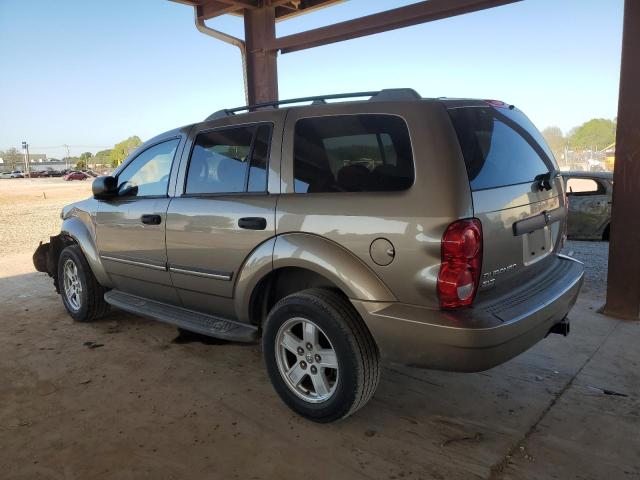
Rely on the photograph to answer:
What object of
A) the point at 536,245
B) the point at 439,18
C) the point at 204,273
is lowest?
the point at 204,273

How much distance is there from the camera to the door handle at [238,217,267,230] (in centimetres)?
308

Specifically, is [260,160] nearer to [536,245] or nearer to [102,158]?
[536,245]

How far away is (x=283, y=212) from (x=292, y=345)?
801mm

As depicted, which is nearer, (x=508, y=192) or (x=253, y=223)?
(x=508, y=192)

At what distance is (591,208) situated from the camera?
8492mm

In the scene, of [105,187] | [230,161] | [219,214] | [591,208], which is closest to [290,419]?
[219,214]

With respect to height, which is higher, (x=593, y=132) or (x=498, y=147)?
(x=593, y=132)

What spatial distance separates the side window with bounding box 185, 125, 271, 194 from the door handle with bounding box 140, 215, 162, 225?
339mm

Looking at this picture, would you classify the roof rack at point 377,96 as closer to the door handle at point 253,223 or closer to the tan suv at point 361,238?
the tan suv at point 361,238

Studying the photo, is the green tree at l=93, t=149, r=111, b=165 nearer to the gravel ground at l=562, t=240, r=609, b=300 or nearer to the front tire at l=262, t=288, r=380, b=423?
the gravel ground at l=562, t=240, r=609, b=300

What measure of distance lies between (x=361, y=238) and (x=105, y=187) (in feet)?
8.77

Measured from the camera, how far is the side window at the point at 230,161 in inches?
127

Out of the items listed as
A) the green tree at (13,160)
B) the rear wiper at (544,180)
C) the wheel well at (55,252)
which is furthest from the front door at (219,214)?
the green tree at (13,160)

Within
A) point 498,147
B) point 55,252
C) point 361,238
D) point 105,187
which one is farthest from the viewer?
point 55,252
